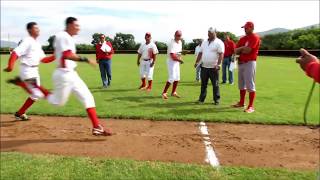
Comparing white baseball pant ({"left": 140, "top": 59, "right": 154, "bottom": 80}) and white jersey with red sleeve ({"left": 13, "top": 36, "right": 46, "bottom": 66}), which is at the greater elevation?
white jersey with red sleeve ({"left": 13, "top": 36, "right": 46, "bottom": 66})

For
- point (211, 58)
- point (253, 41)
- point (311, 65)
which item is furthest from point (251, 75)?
point (311, 65)

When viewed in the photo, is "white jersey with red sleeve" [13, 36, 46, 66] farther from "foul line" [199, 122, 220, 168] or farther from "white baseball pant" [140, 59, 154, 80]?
"white baseball pant" [140, 59, 154, 80]

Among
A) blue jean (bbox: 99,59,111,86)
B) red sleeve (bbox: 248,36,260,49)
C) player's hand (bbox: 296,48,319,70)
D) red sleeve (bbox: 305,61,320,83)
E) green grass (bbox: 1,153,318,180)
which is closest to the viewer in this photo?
red sleeve (bbox: 305,61,320,83)

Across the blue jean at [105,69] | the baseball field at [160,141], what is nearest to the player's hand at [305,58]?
the baseball field at [160,141]

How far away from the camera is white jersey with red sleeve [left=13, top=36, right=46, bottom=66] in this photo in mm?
2695

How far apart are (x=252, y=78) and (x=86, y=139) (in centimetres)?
515

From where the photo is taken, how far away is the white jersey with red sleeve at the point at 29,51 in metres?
2.70

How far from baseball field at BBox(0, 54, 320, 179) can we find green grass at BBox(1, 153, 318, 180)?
17mm

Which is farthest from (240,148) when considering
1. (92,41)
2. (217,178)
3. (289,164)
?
(92,41)

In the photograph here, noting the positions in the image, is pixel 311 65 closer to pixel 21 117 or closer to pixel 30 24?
pixel 30 24

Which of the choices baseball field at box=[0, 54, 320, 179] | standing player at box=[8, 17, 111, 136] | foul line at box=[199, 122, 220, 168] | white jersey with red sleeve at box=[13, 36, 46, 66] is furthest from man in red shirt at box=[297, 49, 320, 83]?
foul line at box=[199, 122, 220, 168]

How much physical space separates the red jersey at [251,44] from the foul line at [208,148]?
2068 millimetres

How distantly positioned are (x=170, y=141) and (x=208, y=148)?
37.3 inches

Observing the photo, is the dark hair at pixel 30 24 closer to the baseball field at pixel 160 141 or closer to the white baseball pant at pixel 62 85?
the white baseball pant at pixel 62 85
